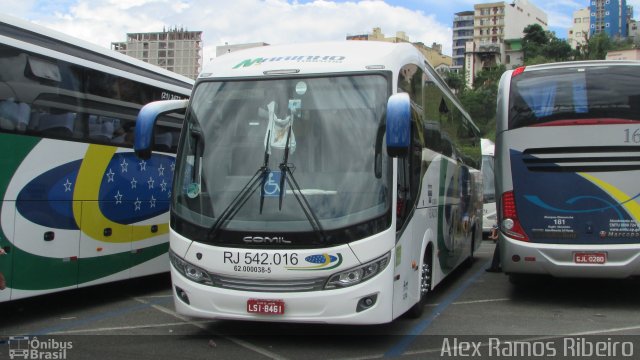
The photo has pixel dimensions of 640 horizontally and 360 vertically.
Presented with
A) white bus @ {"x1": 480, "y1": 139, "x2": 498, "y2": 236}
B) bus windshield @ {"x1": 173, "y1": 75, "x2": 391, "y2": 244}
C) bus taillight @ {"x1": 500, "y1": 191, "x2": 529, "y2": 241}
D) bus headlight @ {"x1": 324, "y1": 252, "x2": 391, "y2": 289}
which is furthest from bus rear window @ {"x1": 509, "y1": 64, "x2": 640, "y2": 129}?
white bus @ {"x1": 480, "y1": 139, "x2": 498, "y2": 236}

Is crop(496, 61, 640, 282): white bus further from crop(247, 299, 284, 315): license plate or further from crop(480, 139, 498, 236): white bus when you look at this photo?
crop(480, 139, 498, 236): white bus

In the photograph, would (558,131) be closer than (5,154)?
No

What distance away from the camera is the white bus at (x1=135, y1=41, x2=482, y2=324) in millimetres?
6262

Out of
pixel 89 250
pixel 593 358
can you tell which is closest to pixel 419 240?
pixel 593 358

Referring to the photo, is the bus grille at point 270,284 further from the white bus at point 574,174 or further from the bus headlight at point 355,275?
the white bus at point 574,174

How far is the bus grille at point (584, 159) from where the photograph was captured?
8.84m

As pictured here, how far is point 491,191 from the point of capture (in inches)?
907

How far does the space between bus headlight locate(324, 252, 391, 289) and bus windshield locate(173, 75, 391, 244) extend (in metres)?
0.32

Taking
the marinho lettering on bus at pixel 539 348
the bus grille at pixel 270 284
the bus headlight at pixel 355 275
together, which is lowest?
the marinho lettering on bus at pixel 539 348

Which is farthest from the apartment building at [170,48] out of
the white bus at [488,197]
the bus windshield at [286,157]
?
the bus windshield at [286,157]

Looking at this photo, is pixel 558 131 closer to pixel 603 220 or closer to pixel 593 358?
pixel 603 220

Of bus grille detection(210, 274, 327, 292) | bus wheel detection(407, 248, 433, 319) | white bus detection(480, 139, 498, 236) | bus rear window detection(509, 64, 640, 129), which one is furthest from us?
white bus detection(480, 139, 498, 236)

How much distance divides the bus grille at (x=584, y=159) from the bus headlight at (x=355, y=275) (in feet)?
12.6

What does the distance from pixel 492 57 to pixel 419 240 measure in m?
127
